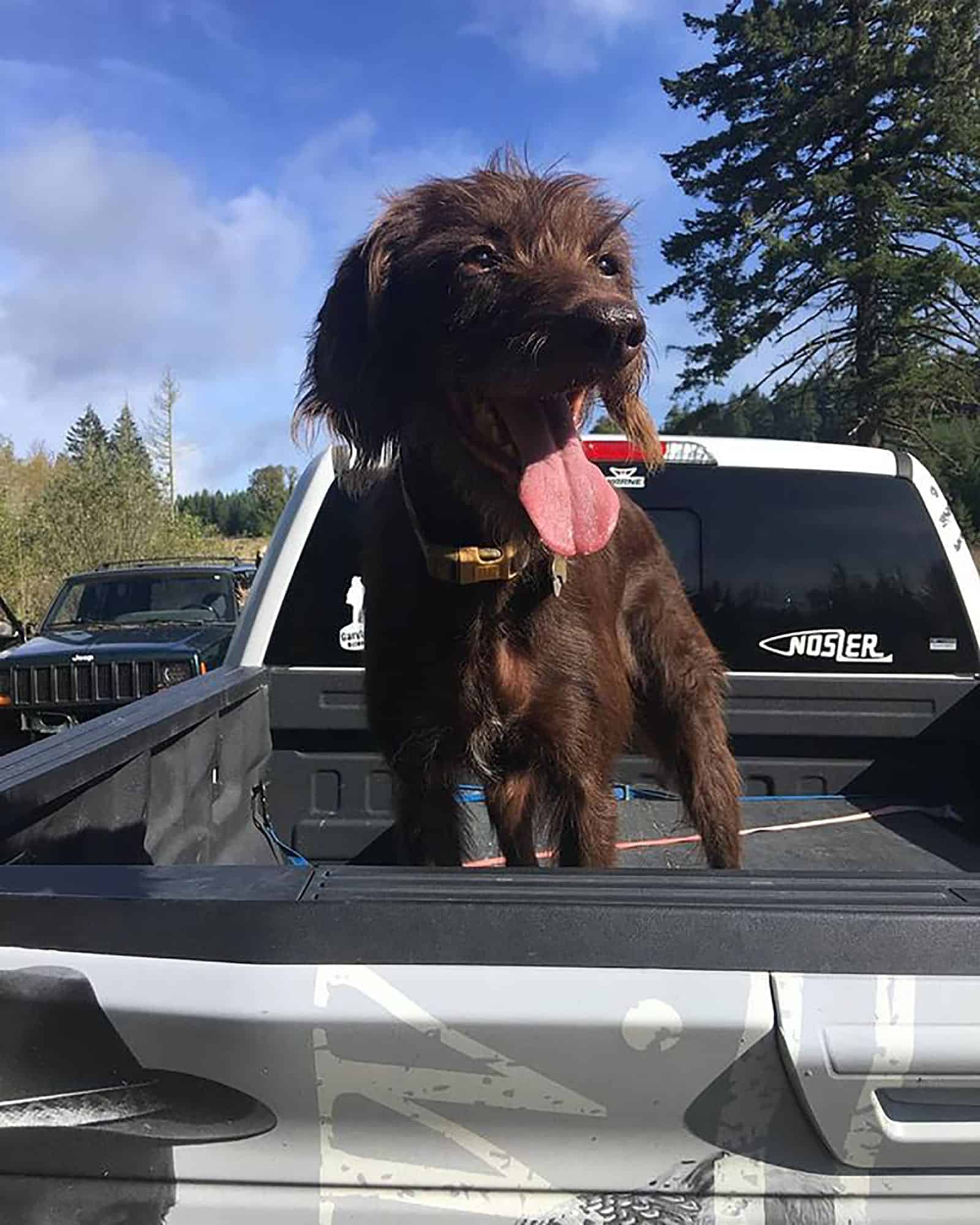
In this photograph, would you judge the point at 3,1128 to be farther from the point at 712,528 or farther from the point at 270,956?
the point at 712,528

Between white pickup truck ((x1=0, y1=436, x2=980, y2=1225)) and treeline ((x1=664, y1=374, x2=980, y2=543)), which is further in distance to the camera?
treeline ((x1=664, y1=374, x2=980, y2=543))

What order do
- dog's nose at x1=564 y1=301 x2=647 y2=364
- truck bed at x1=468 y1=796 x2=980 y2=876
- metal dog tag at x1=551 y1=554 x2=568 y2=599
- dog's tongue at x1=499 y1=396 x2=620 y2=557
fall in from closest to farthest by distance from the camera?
dog's nose at x1=564 y1=301 x2=647 y2=364 < dog's tongue at x1=499 y1=396 x2=620 y2=557 < metal dog tag at x1=551 y1=554 x2=568 y2=599 < truck bed at x1=468 y1=796 x2=980 y2=876

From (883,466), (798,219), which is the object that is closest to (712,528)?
(883,466)

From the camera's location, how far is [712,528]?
364cm

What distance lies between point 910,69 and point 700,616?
24934 mm

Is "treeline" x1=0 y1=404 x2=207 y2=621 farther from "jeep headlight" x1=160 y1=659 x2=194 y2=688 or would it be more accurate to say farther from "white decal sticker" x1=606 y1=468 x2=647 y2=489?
"white decal sticker" x1=606 y1=468 x2=647 y2=489

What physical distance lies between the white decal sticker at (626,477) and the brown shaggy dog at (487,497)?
2.60ft

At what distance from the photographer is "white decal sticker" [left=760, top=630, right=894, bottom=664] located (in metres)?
3.52

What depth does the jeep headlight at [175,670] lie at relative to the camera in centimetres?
784

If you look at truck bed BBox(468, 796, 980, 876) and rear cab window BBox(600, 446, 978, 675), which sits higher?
rear cab window BBox(600, 446, 978, 675)

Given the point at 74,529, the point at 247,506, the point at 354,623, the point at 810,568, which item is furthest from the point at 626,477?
the point at 247,506

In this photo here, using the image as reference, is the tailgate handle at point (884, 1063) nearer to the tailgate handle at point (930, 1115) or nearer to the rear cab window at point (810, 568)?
the tailgate handle at point (930, 1115)

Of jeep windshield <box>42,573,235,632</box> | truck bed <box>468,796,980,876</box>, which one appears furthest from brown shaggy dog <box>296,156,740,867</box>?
jeep windshield <box>42,573,235,632</box>

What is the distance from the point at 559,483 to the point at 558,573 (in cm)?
28
